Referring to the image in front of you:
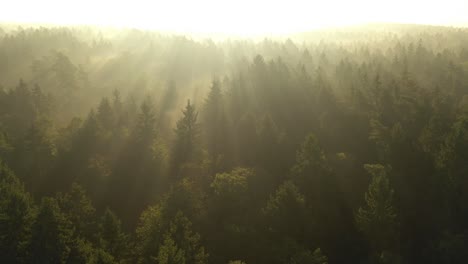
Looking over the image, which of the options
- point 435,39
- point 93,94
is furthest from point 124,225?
point 435,39

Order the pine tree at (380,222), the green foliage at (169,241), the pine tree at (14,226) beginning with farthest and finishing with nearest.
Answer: the pine tree at (380,222) → the pine tree at (14,226) → the green foliage at (169,241)

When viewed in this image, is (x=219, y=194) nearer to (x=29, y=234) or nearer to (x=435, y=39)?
(x=29, y=234)

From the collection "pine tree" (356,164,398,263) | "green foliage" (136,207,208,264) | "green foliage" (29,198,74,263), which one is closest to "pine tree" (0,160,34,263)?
"green foliage" (29,198,74,263)

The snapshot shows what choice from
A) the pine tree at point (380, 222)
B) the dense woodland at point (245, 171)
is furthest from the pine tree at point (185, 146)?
the pine tree at point (380, 222)

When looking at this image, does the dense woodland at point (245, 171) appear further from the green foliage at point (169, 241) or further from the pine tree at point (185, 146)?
the pine tree at point (185, 146)

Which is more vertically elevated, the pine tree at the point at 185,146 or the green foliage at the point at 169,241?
the pine tree at the point at 185,146

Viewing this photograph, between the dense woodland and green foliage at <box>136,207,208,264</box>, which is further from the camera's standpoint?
the dense woodland

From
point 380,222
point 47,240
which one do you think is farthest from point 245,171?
point 47,240

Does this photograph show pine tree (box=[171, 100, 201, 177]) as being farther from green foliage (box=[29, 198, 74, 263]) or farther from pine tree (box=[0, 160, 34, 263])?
green foliage (box=[29, 198, 74, 263])

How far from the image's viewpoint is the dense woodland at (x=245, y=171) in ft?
170

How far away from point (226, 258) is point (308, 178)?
751 inches

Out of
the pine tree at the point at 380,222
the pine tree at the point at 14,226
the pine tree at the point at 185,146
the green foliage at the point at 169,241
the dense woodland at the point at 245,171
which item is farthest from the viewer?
the pine tree at the point at 185,146

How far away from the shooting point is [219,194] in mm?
65500

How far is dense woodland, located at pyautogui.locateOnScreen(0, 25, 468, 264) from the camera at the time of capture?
5169 centimetres
